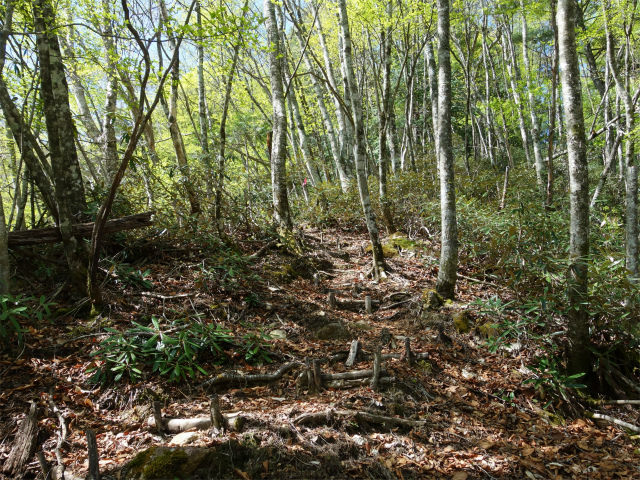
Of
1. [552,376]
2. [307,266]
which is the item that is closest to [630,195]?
[552,376]

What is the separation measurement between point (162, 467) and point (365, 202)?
218 inches

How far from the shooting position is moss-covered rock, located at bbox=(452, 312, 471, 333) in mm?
5281

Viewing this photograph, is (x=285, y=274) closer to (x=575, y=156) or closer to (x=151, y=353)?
(x=151, y=353)

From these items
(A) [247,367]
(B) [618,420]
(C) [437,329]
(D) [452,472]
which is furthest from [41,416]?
(B) [618,420]

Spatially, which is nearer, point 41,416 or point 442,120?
point 41,416

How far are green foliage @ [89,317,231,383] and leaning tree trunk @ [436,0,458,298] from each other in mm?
4057

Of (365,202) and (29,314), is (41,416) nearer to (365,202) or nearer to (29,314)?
(29,314)

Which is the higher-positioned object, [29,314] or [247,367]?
[29,314]

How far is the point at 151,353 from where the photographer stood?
3.60 meters

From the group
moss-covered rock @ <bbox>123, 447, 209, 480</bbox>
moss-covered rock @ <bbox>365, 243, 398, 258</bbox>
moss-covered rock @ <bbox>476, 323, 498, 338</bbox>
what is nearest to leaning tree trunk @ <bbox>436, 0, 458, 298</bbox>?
moss-covered rock @ <bbox>476, 323, 498, 338</bbox>

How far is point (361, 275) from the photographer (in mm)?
7629

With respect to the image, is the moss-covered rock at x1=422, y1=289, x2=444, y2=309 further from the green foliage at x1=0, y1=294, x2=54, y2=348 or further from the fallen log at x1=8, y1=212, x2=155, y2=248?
the green foliage at x1=0, y1=294, x2=54, y2=348

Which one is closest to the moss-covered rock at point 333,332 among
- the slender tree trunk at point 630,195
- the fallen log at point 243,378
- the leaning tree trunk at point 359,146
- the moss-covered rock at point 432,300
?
the fallen log at point 243,378

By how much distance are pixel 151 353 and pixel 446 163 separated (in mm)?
5109
